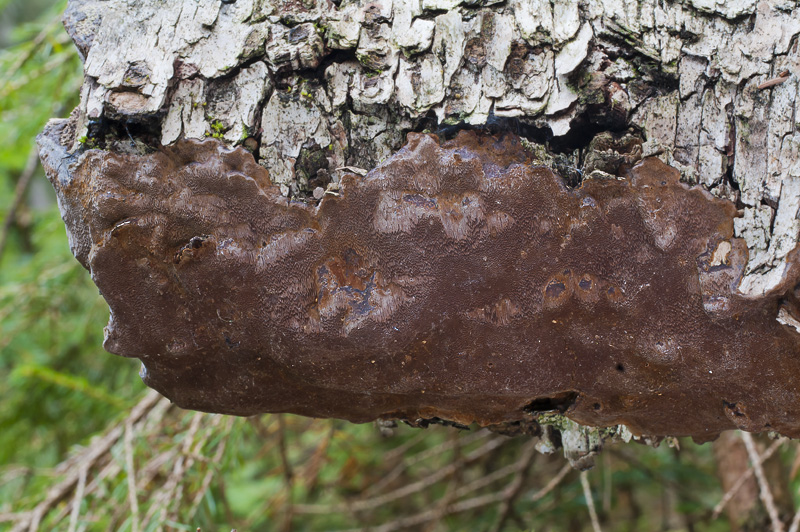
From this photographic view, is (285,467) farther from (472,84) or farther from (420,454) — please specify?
(472,84)

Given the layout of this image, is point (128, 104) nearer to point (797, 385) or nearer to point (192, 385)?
point (192, 385)

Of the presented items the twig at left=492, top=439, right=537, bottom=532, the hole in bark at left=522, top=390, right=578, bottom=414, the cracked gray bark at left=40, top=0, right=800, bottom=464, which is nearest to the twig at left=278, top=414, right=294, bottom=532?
the twig at left=492, top=439, right=537, bottom=532

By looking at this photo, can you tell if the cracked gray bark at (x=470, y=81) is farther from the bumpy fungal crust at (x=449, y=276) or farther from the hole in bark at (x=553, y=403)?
the hole in bark at (x=553, y=403)

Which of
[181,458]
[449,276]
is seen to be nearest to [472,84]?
[449,276]

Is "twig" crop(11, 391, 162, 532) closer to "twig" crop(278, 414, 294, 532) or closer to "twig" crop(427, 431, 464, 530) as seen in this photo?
"twig" crop(278, 414, 294, 532)

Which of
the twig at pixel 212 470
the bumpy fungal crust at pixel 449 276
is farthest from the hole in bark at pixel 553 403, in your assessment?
the twig at pixel 212 470

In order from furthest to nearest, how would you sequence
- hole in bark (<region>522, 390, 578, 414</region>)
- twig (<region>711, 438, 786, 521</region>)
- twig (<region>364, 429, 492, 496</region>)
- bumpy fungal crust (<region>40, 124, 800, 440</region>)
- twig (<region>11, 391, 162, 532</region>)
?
1. twig (<region>364, 429, 492, 496</region>)
2. twig (<region>11, 391, 162, 532</region>)
3. twig (<region>711, 438, 786, 521</region>)
4. hole in bark (<region>522, 390, 578, 414</region>)
5. bumpy fungal crust (<region>40, 124, 800, 440</region>)

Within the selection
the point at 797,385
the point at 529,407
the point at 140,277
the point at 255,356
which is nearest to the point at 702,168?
the point at 797,385
